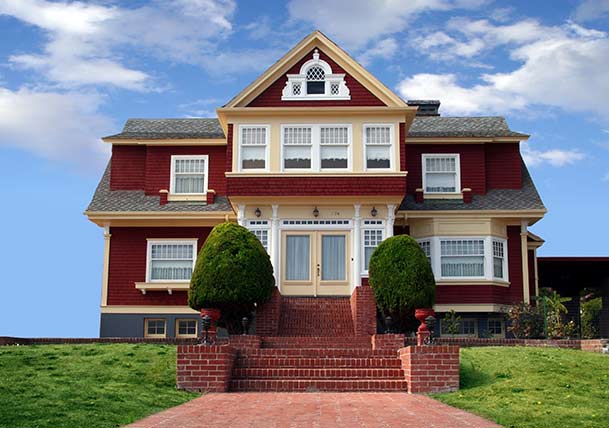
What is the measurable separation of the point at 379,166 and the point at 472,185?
4.27 m

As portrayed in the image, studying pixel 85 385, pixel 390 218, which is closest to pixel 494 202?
pixel 390 218

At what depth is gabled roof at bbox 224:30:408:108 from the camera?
2461cm

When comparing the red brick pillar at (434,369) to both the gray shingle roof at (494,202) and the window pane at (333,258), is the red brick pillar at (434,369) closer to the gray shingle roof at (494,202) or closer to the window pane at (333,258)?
the window pane at (333,258)

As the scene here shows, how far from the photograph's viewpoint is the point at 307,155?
81.0 ft

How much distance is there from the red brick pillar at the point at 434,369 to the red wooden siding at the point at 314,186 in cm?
930

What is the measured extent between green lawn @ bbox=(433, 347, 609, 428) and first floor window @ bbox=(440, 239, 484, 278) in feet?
26.0

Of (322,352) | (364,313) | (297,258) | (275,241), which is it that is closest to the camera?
(322,352)

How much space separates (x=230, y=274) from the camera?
66.7 feet

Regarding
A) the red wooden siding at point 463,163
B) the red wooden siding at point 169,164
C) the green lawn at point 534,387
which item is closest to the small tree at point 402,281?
the green lawn at point 534,387

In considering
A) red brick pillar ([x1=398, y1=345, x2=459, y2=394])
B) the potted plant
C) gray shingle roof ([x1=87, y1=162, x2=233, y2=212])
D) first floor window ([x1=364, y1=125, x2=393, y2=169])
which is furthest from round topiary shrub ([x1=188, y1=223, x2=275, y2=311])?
red brick pillar ([x1=398, y1=345, x2=459, y2=394])

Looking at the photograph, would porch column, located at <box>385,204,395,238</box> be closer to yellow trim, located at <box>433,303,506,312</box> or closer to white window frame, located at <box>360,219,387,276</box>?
white window frame, located at <box>360,219,387,276</box>

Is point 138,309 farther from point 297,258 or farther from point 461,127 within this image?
point 461,127

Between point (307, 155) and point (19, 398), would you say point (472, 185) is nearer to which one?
point (307, 155)

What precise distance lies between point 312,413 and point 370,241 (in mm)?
A: 12961
